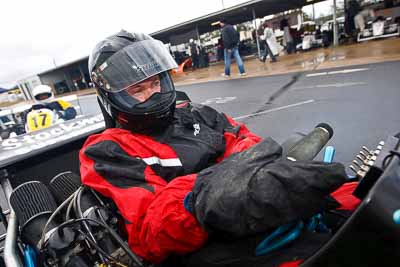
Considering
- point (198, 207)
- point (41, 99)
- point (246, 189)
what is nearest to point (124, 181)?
point (198, 207)

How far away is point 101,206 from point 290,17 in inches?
881

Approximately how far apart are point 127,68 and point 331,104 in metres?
3.82

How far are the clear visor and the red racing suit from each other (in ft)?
0.75

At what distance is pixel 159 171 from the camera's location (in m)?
1.27

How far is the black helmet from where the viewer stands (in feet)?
4.52

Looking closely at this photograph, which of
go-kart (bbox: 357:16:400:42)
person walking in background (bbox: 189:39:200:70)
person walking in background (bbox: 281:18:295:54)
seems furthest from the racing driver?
person walking in background (bbox: 189:39:200:70)

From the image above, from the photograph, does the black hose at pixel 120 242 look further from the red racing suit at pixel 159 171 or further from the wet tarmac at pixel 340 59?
the wet tarmac at pixel 340 59

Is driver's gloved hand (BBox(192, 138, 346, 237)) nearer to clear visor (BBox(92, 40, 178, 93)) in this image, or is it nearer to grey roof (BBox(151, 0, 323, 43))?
clear visor (BBox(92, 40, 178, 93))

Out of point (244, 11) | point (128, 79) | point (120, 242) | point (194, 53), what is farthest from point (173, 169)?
point (194, 53)

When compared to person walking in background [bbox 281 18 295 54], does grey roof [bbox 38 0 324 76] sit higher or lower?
higher

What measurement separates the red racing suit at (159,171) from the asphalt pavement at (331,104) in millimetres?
1707

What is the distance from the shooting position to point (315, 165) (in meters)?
0.67

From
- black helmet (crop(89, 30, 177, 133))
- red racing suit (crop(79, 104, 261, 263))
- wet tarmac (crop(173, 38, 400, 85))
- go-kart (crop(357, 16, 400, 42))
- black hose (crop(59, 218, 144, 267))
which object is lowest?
→ wet tarmac (crop(173, 38, 400, 85))

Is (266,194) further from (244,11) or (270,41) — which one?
(244,11)
